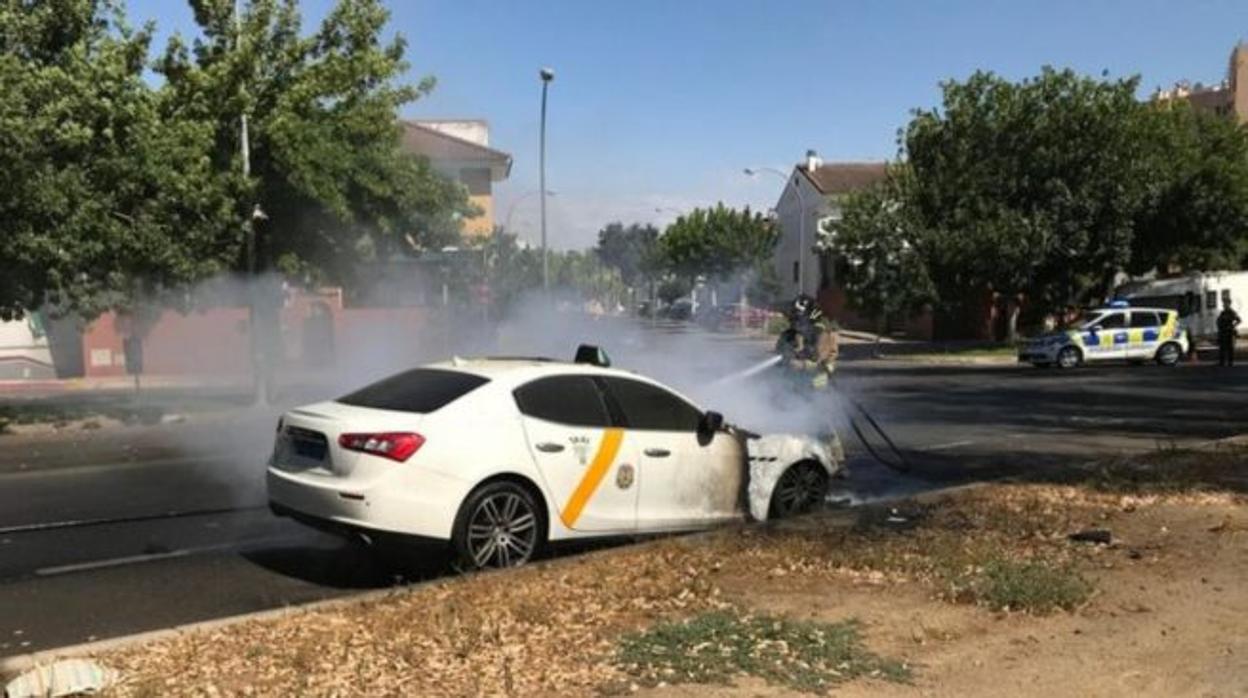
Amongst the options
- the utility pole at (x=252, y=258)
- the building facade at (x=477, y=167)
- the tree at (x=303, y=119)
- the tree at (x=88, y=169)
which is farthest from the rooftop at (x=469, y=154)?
the tree at (x=88, y=169)

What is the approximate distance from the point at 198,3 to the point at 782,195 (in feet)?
188

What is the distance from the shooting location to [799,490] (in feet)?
28.2

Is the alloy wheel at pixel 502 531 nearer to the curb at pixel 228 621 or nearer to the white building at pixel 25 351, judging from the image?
the curb at pixel 228 621

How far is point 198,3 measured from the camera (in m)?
18.4

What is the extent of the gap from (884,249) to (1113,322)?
9.28 metres

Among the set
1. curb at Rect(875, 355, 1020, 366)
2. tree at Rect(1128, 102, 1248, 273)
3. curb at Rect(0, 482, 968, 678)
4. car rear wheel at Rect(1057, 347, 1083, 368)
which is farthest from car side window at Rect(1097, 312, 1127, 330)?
curb at Rect(0, 482, 968, 678)

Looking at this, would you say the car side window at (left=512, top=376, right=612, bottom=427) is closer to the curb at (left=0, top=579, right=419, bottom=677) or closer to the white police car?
the curb at (left=0, top=579, right=419, bottom=677)

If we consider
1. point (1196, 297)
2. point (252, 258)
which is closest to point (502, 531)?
point (252, 258)

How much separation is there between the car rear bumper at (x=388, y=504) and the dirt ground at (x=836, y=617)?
460mm

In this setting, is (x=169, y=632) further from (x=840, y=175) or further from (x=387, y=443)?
(x=840, y=175)

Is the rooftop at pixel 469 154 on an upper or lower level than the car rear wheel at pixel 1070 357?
upper

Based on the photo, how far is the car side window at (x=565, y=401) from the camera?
7.11 m

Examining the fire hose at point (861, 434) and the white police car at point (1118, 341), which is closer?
the fire hose at point (861, 434)

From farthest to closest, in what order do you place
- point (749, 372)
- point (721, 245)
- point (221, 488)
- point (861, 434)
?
point (721, 245) → point (749, 372) → point (861, 434) → point (221, 488)
